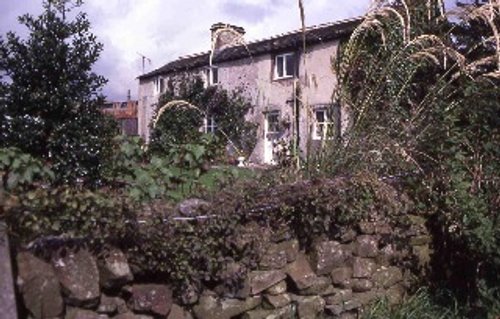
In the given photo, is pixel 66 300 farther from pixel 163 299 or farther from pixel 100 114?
pixel 100 114

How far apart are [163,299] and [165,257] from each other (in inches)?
9.8

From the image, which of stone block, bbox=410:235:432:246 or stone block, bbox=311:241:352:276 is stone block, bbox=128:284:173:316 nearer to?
stone block, bbox=311:241:352:276

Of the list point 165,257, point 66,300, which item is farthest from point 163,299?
point 66,300

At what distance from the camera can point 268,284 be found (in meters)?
3.80

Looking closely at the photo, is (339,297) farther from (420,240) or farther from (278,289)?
(420,240)

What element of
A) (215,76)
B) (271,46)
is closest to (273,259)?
(271,46)

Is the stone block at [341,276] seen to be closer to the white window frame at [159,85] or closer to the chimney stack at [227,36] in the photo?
the chimney stack at [227,36]

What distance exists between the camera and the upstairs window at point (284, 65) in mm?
20719

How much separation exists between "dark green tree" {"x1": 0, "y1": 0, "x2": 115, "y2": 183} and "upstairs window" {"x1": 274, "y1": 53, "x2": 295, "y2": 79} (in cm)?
1522

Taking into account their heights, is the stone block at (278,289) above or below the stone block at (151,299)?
below

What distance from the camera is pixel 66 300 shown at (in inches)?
115

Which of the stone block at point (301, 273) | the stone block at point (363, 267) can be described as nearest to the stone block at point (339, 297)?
the stone block at point (363, 267)

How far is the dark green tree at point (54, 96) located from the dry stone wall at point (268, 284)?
211cm

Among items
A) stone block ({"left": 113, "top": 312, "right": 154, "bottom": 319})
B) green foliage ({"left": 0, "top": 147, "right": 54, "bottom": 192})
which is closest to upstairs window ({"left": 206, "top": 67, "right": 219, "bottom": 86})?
green foliage ({"left": 0, "top": 147, "right": 54, "bottom": 192})
